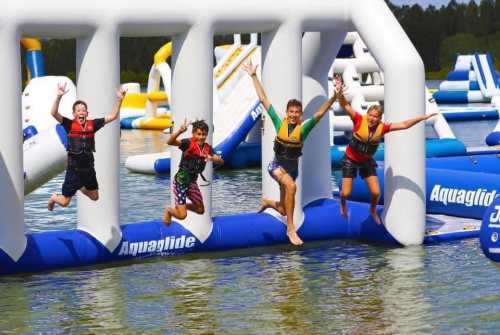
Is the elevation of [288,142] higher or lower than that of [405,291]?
higher

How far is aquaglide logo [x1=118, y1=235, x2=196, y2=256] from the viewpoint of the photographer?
9914 millimetres

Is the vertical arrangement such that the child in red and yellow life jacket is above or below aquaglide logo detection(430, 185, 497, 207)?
above

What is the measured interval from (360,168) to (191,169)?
5.38 ft

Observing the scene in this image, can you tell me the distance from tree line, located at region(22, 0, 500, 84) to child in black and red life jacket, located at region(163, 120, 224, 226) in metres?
60.2

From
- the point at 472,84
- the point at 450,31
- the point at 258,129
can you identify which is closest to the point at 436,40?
the point at 450,31

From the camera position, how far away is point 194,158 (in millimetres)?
9719

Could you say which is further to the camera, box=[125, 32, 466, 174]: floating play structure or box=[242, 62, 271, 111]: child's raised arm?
box=[125, 32, 466, 174]: floating play structure

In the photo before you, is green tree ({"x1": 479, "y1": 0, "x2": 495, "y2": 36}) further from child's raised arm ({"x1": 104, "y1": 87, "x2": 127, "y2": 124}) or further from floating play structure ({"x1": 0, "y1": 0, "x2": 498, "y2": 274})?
child's raised arm ({"x1": 104, "y1": 87, "x2": 127, "y2": 124})

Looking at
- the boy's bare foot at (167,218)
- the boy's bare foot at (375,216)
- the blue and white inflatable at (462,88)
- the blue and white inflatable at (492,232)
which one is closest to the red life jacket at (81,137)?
the boy's bare foot at (167,218)

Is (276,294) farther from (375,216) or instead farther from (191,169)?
(375,216)

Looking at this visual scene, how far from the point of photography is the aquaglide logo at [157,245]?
32.5ft

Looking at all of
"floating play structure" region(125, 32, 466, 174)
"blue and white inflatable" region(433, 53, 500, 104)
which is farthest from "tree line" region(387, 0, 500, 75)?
"floating play structure" region(125, 32, 466, 174)

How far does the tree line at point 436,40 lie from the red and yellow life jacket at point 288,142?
59897mm

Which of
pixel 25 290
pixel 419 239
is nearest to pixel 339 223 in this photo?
pixel 419 239
